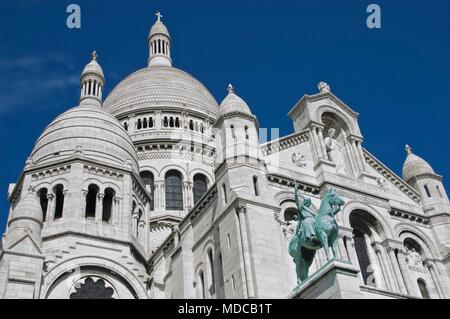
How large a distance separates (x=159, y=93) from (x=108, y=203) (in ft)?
66.8

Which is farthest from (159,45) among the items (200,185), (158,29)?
(200,185)

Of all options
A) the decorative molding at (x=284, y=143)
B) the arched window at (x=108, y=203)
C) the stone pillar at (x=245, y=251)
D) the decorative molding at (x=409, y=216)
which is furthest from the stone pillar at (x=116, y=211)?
the decorative molding at (x=409, y=216)

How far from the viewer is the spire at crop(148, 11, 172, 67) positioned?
60625 millimetres

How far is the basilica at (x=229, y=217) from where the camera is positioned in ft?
78.9

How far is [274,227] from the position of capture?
24.1 metres

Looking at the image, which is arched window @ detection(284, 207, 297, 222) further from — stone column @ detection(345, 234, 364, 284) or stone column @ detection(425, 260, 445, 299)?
stone column @ detection(425, 260, 445, 299)

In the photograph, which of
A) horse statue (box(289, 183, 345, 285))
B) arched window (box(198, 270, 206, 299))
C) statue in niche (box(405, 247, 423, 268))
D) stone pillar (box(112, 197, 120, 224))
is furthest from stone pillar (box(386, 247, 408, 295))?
stone pillar (box(112, 197, 120, 224))

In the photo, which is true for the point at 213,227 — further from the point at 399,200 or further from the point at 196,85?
the point at 196,85

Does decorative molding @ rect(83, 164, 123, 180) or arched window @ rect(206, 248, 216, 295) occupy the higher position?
decorative molding @ rect(83, 164, 123, 180)

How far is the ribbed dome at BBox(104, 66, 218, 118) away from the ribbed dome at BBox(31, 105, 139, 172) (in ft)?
44.7

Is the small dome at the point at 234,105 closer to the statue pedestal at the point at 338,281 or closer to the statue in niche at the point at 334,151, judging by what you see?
the statue in niche at the point at 334,151

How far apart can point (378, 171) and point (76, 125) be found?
676 inches

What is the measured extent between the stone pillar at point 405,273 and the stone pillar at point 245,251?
850cm
